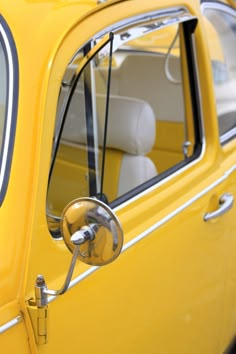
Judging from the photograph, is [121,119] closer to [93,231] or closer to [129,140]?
[129,140]

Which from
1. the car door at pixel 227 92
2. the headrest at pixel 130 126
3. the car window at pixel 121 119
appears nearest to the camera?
the car window at pixel 121 119

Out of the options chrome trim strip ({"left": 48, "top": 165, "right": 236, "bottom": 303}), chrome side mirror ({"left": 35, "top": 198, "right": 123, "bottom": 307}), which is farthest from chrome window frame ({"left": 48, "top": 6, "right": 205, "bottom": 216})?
chrome side mirror ({"left": 35, "top": 198, "right": 123, "bottom": 307})

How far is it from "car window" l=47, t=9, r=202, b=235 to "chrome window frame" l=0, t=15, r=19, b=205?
129 mm

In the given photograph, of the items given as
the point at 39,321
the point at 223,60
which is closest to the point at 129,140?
the point at 223,60

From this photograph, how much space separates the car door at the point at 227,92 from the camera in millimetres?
2365

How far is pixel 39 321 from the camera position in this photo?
1344mm

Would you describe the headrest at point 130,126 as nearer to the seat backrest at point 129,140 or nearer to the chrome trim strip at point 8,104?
the seat backrest at point 129,140

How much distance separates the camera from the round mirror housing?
1286 millimetres

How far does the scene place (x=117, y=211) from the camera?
173 centimetres

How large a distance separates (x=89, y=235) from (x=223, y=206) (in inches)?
39.9

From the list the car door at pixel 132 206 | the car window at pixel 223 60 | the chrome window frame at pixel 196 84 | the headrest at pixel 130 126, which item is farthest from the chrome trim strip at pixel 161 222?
the headrest at pixel 130 126

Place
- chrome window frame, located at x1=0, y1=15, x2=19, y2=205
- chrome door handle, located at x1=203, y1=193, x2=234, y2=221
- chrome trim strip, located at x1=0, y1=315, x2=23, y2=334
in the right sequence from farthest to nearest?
chrome door handle, located at x1=203, y1=193, x2=234, y2=221
chrome window frame, located at x1=0, y1=15, x2=19, y2=205
chrome trim strip, located at x1=0, y1=315, x2=23, y2=334

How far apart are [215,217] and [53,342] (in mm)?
928

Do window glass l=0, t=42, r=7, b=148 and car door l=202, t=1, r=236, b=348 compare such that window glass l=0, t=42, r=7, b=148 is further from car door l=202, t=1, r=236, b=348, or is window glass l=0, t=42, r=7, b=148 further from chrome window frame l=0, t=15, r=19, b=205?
car door l=202, t=1, r=236, b=348
